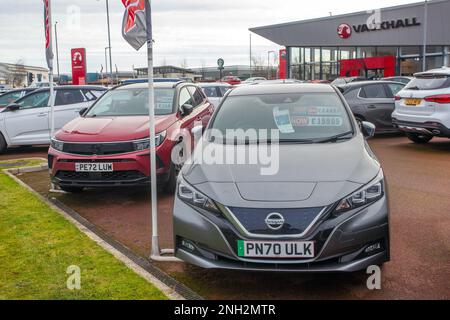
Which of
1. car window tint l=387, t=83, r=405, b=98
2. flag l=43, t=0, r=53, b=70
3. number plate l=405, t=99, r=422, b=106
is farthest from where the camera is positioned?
car window tint l=387, t=83, r=405, b=98

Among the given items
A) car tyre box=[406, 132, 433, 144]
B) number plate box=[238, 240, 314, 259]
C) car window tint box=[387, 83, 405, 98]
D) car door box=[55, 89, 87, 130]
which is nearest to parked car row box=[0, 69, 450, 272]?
number plate box=[238, 240, 314, 259]

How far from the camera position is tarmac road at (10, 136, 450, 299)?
3.74 m

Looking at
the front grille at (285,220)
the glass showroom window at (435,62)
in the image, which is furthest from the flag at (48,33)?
the glass showroom window at (435,62)

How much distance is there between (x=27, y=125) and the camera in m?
11.1

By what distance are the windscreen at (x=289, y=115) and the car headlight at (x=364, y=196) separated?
0.95m

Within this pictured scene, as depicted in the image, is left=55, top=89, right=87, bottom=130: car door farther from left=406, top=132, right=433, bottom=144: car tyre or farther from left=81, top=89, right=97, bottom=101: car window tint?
left=406, top=132, right=433, bottom=144: car tyre

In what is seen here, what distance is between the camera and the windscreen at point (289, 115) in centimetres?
470

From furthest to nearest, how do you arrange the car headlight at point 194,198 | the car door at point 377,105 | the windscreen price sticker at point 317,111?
the car door at point 377,105
the windscreen price sticker at point 317,111
the car headlight at point 194,198

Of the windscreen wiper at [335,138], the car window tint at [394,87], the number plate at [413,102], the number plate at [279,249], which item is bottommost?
the number plate at [279,249]

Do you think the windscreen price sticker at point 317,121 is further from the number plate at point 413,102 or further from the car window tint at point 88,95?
the car window tint at point 88,95

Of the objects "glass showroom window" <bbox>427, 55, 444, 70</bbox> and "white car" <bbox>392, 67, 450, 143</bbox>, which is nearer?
"white car" <bbox>392, 67, 450, 143</bbox>

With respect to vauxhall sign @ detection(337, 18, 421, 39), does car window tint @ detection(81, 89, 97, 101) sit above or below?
below

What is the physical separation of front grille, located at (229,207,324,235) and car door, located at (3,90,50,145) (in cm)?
876

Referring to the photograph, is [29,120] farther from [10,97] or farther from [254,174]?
[254,174]
